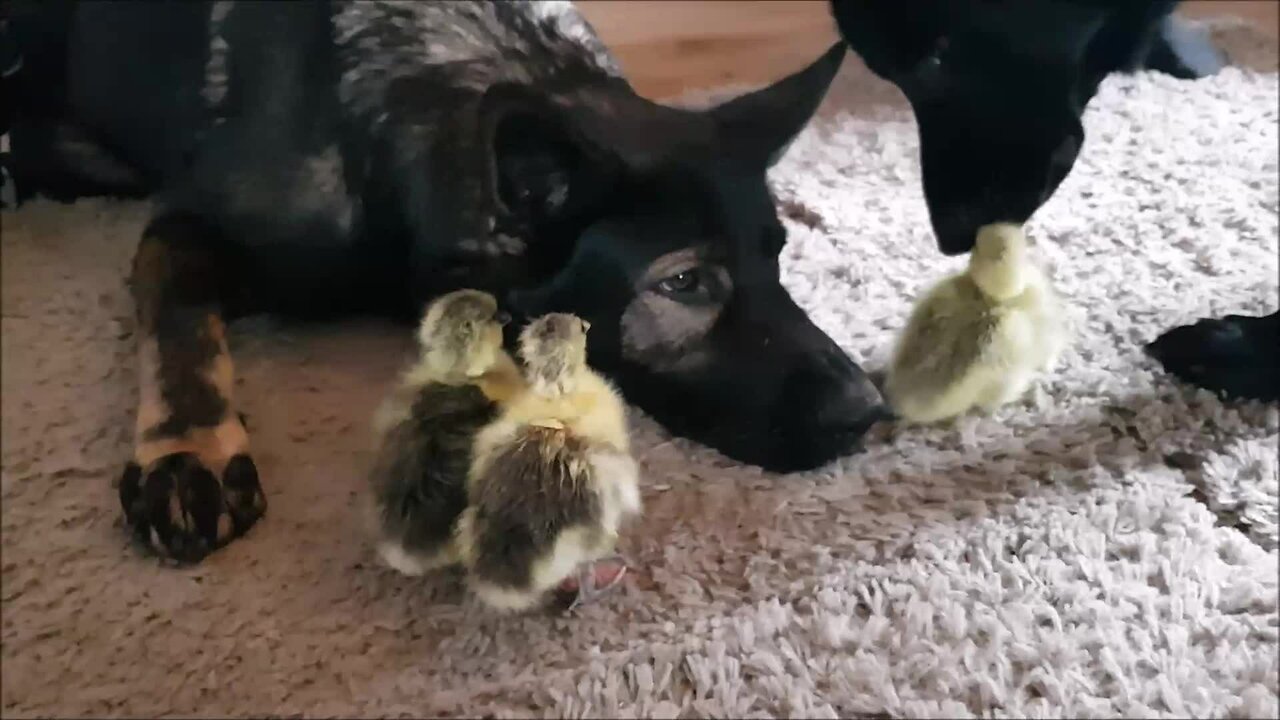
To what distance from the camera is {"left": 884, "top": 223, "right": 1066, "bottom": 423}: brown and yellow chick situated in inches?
53.6

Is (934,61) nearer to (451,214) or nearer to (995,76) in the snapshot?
(995,76)

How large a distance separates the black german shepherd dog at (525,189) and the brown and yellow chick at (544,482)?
239 mm

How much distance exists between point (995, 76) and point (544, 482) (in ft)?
2.63

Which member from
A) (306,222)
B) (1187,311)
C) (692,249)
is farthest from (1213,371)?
(306,222)

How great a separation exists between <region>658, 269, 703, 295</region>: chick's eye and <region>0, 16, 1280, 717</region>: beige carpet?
0.70ft

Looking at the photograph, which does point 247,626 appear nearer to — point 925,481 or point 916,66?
point 925,481

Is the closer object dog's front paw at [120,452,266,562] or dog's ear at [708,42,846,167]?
dog's front paw at [120,452,266,562]

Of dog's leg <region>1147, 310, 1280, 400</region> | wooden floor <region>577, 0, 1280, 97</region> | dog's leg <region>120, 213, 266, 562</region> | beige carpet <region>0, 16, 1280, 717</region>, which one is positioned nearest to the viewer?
beige carpet <region>0, 16, 1280, 717</region>

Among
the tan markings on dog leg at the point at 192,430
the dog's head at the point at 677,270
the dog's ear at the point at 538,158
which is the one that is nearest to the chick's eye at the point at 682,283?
the dog's head at the point at 677,270

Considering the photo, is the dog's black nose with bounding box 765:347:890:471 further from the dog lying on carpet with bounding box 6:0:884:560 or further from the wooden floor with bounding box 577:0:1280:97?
the wooden floor with bounding box 577:0:1280:97

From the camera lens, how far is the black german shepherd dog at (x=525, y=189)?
1360 millimetres

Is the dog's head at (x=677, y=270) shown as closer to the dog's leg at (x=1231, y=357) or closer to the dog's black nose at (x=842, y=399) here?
the dog's black nose at (x=842, y=399)

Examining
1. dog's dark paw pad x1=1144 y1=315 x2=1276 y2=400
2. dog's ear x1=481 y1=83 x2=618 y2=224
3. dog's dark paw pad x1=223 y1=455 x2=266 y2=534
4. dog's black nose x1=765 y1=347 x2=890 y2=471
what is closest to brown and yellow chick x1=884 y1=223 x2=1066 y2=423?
dog's black nose x1=765 y1=347 x2=890 y2=471

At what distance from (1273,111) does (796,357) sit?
4.63 ft
